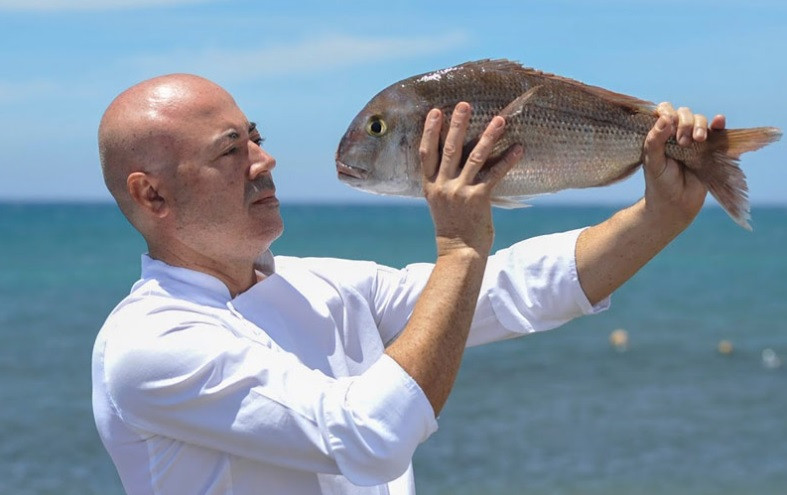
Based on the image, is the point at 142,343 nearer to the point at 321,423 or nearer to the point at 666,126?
the point at 321,423

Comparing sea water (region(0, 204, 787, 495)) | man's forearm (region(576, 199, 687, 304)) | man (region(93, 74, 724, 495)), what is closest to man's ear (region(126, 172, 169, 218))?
man (region(93, 74, 724, 495))

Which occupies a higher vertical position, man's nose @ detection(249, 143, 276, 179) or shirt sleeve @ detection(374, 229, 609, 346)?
man's nose @ detection(249, 143, 276, 179)

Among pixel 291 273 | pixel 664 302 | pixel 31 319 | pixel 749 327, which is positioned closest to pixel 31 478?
pixel 291 273

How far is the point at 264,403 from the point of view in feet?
10.3

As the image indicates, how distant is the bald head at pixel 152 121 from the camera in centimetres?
346

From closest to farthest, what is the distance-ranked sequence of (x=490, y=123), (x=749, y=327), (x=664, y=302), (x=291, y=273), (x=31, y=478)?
(x=490, y=123)
(x=291, y=273)
(x=31, y=478)
(x=749, y=327)
(x=664, y=302)

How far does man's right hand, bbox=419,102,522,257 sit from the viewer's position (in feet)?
10.7

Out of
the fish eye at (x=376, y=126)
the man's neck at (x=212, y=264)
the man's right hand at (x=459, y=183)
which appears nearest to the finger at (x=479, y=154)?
the man's right hand at (x=459, y=183)

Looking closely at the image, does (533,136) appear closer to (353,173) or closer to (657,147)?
(657,147)

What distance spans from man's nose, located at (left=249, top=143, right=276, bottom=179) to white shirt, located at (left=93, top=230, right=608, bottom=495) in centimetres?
31

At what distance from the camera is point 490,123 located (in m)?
3.31

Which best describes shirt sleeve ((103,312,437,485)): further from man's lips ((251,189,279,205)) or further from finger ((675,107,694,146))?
finger ((675,107,694,146))

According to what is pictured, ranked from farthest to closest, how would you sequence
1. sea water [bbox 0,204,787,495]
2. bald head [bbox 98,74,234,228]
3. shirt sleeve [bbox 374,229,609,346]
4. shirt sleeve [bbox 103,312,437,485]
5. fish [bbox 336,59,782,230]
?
sea water [bbox 0,204,787,495] → shirt sleeve [bbox 374,229,609,346] → bald head [bbox 98,74,234,228] → fish [bbox 336,59,782,230] → shirt sleeve [bbox 103,312,437,485]

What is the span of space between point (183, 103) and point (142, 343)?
2.18 feet
